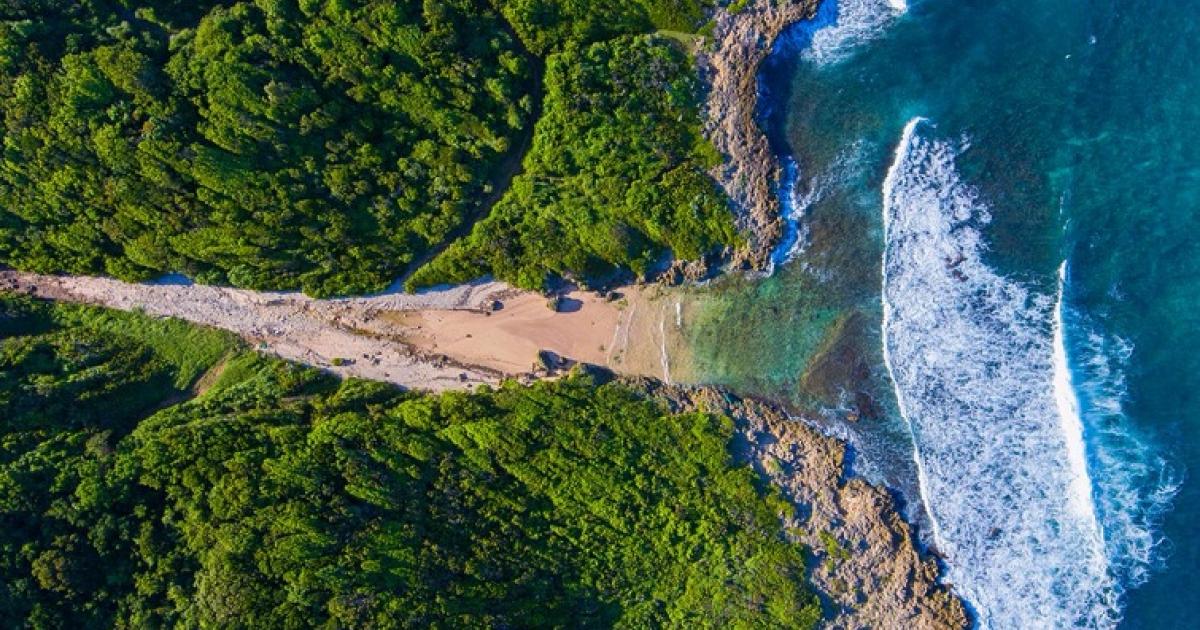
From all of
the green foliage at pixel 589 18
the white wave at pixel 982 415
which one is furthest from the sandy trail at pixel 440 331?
the white wave at pixel 982 415

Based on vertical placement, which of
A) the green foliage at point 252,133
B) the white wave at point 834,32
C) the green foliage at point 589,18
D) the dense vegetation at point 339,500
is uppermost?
the white wave at point 834,32

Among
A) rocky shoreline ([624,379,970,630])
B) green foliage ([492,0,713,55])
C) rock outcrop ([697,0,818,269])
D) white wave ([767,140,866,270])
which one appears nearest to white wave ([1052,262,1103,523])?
rocky shoreline ([624,379,970,630])

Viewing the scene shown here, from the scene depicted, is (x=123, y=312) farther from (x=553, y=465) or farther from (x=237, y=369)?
(x=553, y=465)

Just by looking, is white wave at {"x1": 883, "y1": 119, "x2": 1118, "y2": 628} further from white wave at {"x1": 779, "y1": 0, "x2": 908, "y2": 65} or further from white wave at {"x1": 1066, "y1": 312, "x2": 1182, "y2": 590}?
white wave at {"x1": 779, "y1": 0, "x2": 908, "y2": 65}

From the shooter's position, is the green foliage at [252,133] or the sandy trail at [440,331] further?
the sandy trail at [440,331]

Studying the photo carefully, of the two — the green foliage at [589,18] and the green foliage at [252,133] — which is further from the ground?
the green foliage at [589,18]

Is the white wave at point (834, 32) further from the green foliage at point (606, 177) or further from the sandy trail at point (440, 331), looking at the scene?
the sandy trail at point (440, 331)
